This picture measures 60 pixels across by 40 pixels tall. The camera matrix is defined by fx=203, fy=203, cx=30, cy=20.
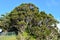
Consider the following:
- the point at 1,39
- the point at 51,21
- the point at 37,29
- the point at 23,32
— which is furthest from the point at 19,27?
the point at 1,39

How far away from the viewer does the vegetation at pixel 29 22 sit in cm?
3236

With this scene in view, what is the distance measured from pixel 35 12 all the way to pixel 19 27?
3.71 m

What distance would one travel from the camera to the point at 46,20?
34094 millimetres

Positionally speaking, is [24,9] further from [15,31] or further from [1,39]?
[1,39]

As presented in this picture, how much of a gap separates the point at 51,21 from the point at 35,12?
3.06 meters

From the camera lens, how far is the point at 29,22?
33.7m

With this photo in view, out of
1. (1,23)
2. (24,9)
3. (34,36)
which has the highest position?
(24,9)

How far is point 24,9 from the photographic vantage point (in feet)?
111

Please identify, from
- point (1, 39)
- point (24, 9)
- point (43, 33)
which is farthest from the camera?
point (24, 9)

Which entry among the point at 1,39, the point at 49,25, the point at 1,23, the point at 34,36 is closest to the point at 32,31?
the point at 34,36

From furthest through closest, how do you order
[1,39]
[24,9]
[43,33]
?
1. [24,9]
2. [43,33]
3. [1,39]

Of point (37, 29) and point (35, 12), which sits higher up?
point (35, 12)

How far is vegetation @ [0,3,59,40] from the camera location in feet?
106

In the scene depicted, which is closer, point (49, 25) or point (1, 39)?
point (1, 39)
